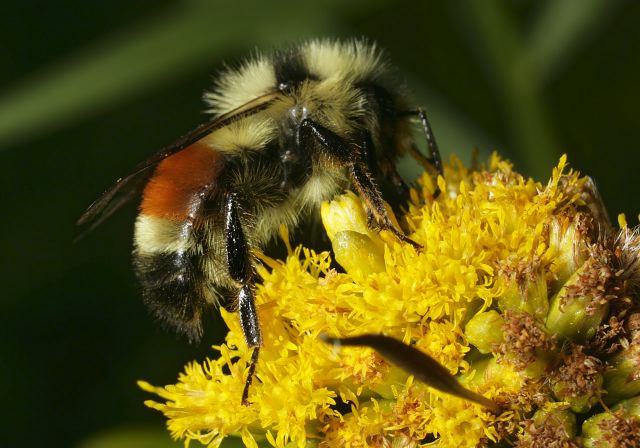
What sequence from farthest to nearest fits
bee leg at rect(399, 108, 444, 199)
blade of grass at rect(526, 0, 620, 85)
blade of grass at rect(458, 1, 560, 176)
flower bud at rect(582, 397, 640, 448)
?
blade of grass at rect(526, 0, 620, 85)
blade of grass at rect(458, 1, 560, 176)
bee leg at rect(399, 108, 444, 199)
flower bud at rect(582, 397, 640, 448)

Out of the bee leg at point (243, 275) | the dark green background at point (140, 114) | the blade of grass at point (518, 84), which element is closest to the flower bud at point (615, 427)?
the bee leg at point (243, 275)

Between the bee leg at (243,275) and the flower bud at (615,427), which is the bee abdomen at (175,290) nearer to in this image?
the bee leg at (243,275)

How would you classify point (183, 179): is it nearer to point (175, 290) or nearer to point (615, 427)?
point (175, 290)

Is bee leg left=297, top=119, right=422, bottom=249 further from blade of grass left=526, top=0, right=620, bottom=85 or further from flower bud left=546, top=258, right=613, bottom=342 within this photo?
blade of grass left=526, top=0, right=620, bottom=85

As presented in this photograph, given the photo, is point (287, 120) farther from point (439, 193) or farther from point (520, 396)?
point (520, 396)

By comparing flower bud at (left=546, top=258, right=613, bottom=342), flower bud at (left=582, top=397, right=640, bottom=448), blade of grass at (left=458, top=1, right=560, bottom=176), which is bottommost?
flower bud at (left=582, top=397, right=640, bottom=448)

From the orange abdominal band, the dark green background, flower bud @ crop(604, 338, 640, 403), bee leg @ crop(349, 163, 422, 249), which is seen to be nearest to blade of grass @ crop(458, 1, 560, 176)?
the dark green background
